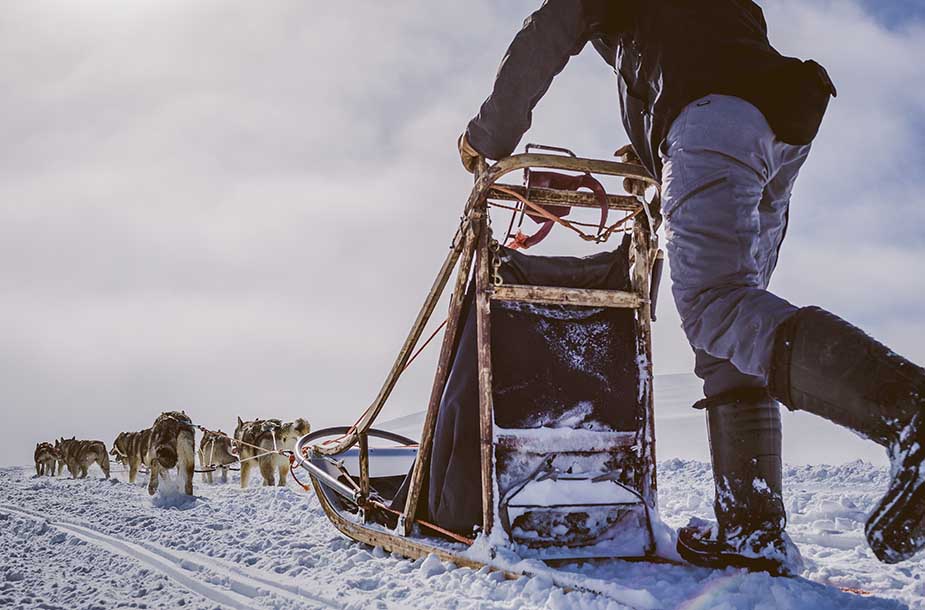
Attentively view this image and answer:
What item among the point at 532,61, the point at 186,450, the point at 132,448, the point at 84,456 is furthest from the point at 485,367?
the point at 84,456

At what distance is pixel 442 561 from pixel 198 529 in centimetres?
212

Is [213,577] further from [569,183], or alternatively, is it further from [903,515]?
[903,515]

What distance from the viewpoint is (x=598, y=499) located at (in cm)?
200

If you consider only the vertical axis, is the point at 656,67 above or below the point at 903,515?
above

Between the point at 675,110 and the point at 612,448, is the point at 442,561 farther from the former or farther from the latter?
the point at 675,110

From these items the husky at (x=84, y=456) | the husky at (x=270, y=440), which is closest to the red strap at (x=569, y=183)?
the husky at (x=270, y=440)

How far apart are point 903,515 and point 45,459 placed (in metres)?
17.5

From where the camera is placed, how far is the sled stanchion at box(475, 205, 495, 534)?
1992 mm

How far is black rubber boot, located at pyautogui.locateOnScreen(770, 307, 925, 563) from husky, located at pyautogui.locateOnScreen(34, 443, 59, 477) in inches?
656

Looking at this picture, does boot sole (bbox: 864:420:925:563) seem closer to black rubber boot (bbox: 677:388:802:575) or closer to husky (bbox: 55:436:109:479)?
black rubber boot (bbox: 677:388:802:575)

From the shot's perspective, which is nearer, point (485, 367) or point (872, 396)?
point (872, 396)

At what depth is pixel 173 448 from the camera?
6.61 metres

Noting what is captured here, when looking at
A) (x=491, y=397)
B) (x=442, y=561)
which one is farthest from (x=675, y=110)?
(x=442, y=561)

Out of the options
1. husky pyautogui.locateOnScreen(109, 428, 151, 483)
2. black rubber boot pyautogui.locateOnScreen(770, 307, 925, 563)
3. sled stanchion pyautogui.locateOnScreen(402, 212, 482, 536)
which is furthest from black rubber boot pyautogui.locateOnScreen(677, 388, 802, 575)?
husky pyautogui.locateOnScreen(109, 428, 151, 483)
